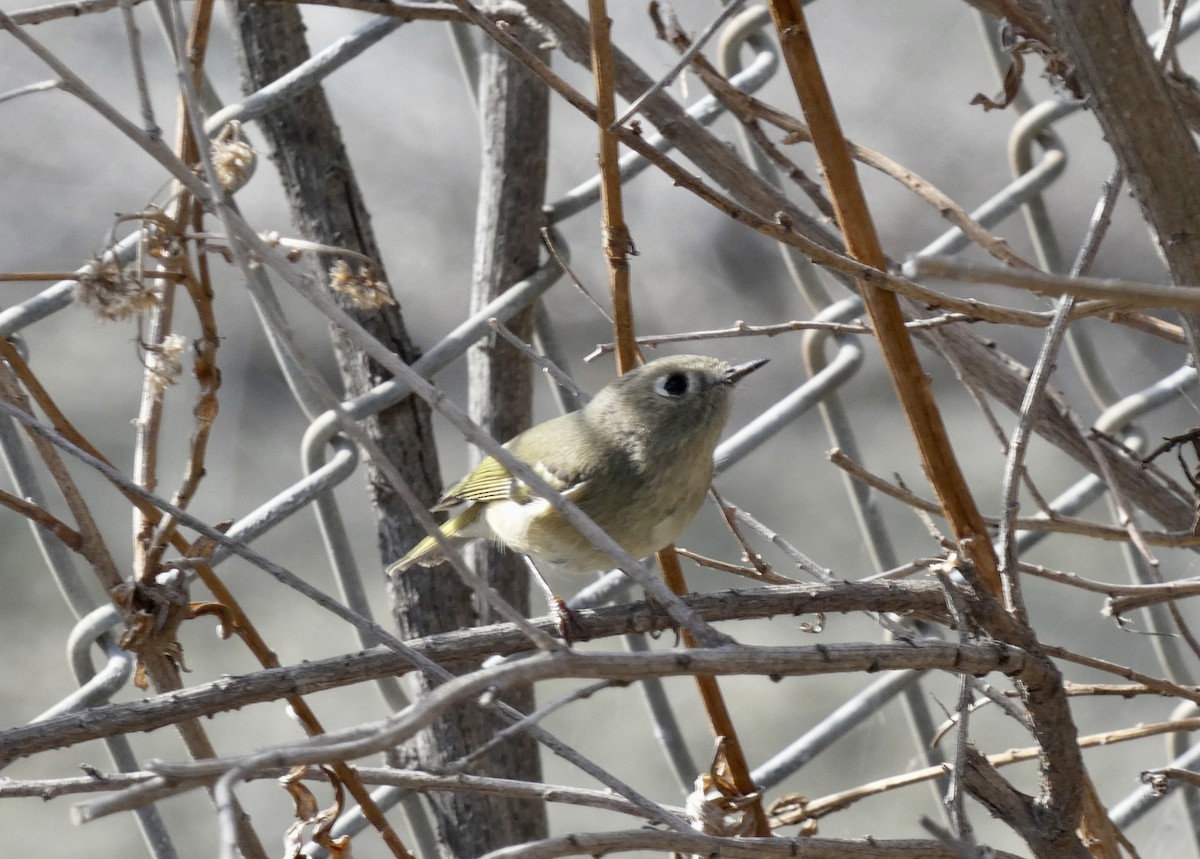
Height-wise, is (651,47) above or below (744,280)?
above

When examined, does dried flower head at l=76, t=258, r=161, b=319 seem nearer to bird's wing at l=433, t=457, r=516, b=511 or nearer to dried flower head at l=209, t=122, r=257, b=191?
dried flower head at l=209, t=122, r=257, b=191

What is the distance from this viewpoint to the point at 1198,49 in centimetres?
522

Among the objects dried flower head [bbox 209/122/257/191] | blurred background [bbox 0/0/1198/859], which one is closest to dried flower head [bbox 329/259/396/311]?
dried flower head [bbox 209/122/257/191]

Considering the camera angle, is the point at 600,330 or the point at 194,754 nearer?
the point at 194,754

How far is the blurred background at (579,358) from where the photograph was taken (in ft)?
11.9

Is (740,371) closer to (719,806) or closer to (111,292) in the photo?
(719,806)

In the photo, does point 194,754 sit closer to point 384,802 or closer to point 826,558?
point 384,802

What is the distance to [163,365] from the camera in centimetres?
102

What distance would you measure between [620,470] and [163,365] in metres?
0.66

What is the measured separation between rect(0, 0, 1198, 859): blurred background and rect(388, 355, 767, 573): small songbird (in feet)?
4.66

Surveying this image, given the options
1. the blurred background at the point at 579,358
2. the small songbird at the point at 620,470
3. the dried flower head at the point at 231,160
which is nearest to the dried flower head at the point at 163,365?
the dried flower head at the point at 231,160

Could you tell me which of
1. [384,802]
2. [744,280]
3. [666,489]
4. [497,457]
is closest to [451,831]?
[384,802]

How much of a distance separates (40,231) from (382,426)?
2.86 metres

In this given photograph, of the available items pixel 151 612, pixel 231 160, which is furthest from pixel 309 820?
pixel 231 160
